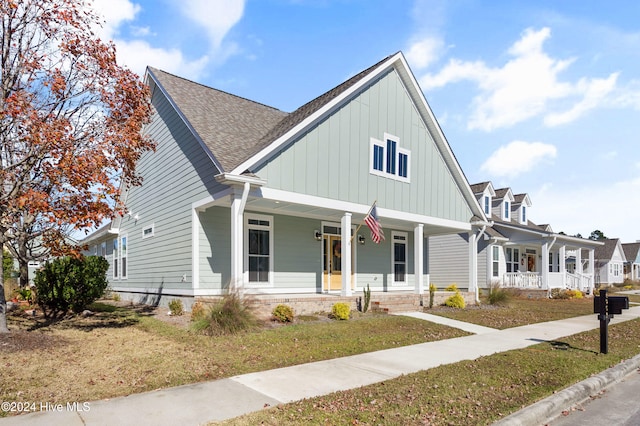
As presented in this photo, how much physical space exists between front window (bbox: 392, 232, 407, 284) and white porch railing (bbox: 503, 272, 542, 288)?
10192mm

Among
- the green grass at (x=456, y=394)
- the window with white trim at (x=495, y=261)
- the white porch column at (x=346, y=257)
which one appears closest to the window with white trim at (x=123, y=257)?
the white porch column at (x=346, y=257)

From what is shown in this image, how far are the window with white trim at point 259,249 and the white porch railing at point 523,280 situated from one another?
18.1 meters

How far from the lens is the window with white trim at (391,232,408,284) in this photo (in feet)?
66.9

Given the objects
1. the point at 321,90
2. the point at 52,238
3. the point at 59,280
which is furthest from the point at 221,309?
the point at 321,90

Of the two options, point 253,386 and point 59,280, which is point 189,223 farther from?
point 253,386

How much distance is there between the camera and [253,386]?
245 inches

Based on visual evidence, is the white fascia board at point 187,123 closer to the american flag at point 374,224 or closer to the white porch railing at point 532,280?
the american flag at point 374,224

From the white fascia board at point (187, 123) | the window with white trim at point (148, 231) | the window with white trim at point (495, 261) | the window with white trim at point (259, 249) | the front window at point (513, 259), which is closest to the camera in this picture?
the white fascia board at point (187, 123)

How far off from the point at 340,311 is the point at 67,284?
7.71 meters

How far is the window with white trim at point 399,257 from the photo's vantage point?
20.4 meters

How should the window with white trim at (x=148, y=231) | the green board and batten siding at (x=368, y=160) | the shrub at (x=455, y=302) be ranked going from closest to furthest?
the green board and batten siding at (x=368, y=160)
the shrub at (x=455, y=302)
the window with white trim at (x=148, y=231)

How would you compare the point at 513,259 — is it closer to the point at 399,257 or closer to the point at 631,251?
the point at 399,257

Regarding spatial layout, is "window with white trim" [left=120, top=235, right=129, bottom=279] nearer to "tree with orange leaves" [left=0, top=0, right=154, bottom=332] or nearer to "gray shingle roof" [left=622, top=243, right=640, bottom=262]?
"tree with orange leaves" [left=0, top=0, right=154, bottom=332]

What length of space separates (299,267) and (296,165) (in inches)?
171
